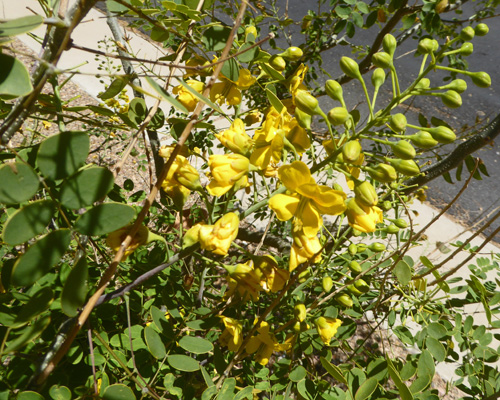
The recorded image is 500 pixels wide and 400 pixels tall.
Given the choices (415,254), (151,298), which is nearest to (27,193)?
(151,298)

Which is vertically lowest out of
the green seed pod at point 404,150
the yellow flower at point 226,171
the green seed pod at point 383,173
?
the yellow flower at point 226,171

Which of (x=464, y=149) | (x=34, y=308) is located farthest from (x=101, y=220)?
(x=464, y=149)

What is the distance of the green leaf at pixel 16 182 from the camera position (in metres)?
0.51

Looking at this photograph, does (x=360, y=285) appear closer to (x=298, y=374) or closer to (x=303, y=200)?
(x=298, y=374)

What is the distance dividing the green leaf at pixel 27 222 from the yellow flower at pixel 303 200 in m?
0.36

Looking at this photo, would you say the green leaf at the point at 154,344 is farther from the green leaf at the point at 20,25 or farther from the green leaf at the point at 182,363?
the green leaf at the point at 20,25

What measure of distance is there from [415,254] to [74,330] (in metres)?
2.90

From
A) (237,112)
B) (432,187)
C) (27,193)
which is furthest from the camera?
(432,187)

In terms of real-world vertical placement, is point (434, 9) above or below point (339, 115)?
above

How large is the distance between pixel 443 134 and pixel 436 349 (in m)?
0.58

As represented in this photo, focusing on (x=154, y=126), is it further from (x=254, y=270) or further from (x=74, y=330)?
(x=74, y=330)

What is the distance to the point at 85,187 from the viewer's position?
59 centimetres

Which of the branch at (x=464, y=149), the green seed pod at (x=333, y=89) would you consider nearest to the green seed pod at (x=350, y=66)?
the green seed pod at (x=333, y=89)

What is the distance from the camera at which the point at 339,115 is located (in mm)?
738
